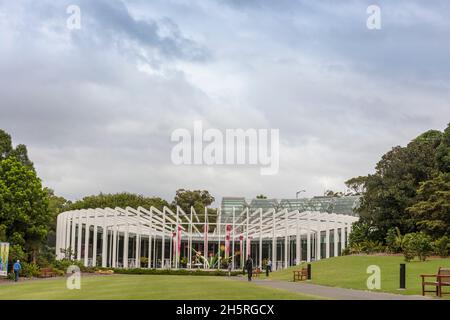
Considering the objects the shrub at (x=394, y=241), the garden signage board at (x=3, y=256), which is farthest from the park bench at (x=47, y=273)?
the shrub at (x=394, y=241)

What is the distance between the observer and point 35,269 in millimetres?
42562

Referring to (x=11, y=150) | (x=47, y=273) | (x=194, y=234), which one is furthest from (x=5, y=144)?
(x=194, y=234)

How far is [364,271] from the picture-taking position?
33.8m

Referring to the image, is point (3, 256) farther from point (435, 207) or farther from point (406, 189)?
point (406, 189)

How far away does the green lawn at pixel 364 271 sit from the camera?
85.9 ft

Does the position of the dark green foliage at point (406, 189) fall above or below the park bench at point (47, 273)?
above

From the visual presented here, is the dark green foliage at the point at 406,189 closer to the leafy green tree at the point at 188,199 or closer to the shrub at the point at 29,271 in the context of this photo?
the shrub at the point at 29,271

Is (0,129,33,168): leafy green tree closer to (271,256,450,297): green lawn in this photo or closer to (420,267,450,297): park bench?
(271,256,450,297): green lawn

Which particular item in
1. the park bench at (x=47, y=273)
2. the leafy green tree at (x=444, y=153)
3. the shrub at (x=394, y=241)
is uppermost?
the leafy green tree at (x=444, y=153)

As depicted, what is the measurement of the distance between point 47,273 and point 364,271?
842 inches

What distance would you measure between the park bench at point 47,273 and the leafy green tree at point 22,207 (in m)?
2.33
